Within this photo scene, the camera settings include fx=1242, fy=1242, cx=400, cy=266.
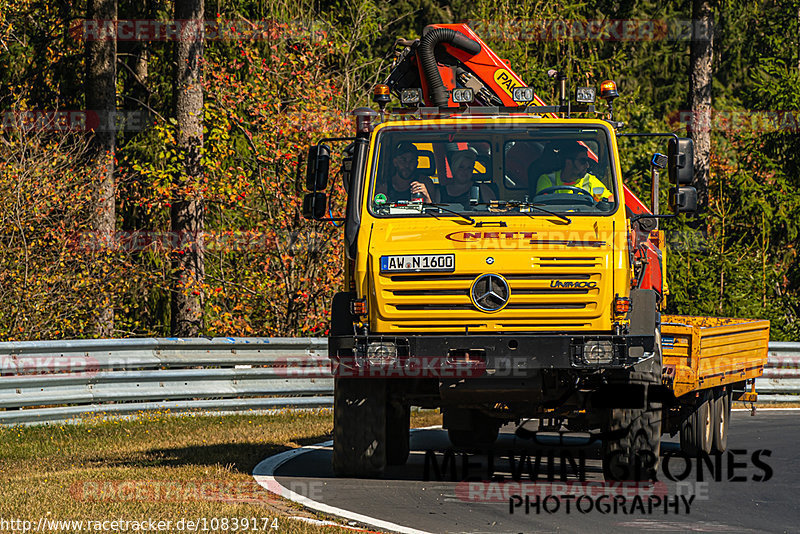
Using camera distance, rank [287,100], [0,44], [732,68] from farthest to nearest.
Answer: [732,68] → [0,44] → [287,100]

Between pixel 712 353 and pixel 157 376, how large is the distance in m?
6.99

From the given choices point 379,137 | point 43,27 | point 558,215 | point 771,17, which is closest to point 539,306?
point 558,215

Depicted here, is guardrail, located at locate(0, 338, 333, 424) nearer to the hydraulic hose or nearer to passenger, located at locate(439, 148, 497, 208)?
the hydraulic hose

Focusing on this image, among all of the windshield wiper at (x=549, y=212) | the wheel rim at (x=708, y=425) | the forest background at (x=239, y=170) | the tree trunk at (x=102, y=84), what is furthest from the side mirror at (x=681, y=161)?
the tree trunk at (x=102, y=84)

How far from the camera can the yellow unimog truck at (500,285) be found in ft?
31.7

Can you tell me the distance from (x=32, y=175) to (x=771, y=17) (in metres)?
21.9

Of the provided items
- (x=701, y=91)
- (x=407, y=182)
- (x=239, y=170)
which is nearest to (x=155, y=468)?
(x=407, y=182)

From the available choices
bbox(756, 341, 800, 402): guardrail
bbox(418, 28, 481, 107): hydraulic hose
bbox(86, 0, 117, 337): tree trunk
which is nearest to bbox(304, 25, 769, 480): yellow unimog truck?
bbox(418, 28, 481, 107): hydraulic hose

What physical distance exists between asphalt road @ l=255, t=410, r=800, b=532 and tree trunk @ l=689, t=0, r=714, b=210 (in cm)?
1399

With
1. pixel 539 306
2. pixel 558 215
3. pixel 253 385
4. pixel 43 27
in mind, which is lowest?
pixel 253 385

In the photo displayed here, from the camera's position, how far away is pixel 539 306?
9672 mm

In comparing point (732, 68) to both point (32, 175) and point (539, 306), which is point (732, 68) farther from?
point (539, 306)

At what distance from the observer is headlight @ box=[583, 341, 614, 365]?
958 centimetres

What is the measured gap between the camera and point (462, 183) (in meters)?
10.5
